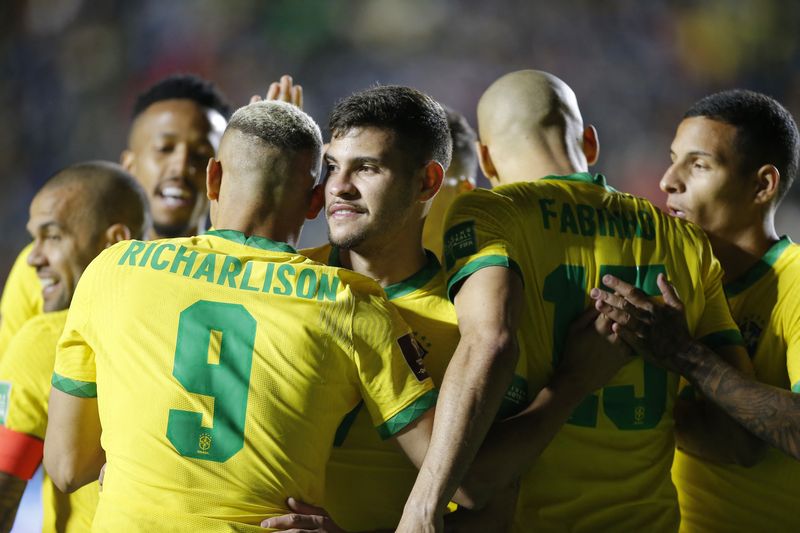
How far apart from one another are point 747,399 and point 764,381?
35cm

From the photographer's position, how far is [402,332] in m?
2.07

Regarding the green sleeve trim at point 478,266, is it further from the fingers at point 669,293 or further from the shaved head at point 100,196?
the shaved head at point 100,196

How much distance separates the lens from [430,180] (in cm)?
250

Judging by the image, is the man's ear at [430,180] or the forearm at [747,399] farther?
the man's ear at [430,180]

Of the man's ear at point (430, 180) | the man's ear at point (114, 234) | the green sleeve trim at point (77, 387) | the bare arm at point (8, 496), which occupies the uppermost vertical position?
the man's ear at point (430, 180)

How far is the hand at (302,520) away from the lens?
1949 millimetres

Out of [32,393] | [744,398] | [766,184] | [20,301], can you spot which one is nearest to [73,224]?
[32,393]

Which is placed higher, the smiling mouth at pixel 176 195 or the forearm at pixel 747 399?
the smiling mouth at pixel 176 195

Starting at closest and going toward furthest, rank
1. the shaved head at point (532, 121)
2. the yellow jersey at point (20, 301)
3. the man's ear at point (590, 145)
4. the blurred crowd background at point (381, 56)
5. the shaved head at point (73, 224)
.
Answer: the shaved head at point (532, 121) < the man's ear at point (590, 145) < the shaved head at point (73, 224) < the yellow jersey at point (20, 301) < the blurred crowd background at point (381, 56)

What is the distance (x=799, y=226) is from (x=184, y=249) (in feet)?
23.0

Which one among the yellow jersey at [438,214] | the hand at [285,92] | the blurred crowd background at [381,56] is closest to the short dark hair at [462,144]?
the yellow jersey at [438,214]

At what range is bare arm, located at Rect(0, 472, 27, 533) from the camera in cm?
258

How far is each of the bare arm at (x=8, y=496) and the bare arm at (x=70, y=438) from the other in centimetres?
40

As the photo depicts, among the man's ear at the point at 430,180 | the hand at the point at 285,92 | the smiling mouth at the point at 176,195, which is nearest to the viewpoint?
the man's ear at the point at 430,180
